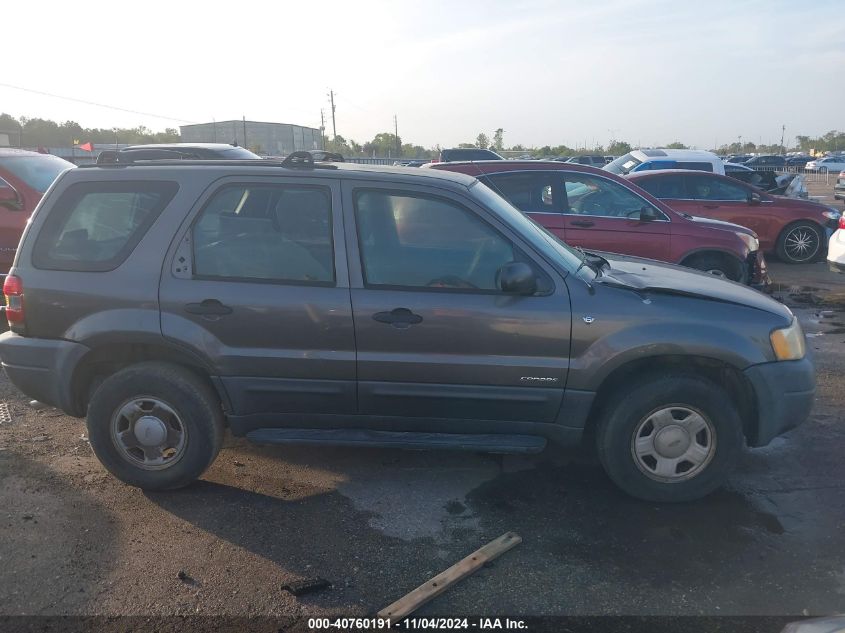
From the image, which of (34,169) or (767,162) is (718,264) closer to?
(34,169)

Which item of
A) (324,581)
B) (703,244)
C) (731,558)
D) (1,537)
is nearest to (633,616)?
(731,558)

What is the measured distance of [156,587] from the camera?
3363 mm

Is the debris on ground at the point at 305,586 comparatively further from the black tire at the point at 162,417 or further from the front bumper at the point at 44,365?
the front bumper at the point at 44,365

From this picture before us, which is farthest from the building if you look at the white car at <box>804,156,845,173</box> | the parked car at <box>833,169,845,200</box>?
the white car at <box>804,156,845,173</box>

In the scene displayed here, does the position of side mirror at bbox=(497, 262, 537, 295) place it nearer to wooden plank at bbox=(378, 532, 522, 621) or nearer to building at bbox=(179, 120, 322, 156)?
wooden plank at bbox=(378, 532, 522, 621)

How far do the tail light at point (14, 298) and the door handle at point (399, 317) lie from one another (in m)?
2.06

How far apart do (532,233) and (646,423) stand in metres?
1.26

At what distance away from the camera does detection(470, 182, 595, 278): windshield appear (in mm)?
4152

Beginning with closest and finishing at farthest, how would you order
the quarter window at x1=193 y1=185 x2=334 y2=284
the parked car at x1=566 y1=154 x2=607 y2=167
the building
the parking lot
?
the parking lot → the quarter window at x1=193 y1=185 x2=334 y2=284 → the parked car at x1=566 y1=154 x2=607 y2=167 → the building

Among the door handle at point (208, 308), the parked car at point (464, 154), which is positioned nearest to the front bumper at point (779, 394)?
the door handle at point (208, 308)

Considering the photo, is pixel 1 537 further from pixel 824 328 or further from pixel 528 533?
pixel 824 328

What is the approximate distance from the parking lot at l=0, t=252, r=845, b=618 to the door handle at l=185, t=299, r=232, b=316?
108cm

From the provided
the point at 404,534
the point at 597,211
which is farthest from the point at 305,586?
the point at 597,211

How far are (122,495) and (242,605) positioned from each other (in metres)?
1.41
